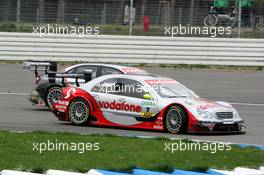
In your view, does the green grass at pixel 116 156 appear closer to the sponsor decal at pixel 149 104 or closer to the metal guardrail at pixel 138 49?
the sponsor decal at pixel 149 104

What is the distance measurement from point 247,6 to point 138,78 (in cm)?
1320

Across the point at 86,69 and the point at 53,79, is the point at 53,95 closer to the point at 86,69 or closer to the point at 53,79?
the point at 53,79

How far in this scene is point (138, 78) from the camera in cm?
1681

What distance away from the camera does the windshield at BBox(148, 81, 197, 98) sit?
649 inches

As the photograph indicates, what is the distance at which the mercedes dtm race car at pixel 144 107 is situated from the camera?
15883 mm

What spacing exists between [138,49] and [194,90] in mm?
5506

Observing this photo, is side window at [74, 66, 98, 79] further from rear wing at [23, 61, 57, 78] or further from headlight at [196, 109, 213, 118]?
headlight at [196, 109, 213, 118]

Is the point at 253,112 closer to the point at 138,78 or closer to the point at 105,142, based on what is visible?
the point at 138,78

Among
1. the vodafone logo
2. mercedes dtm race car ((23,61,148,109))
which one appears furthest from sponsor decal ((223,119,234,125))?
mercedes dtm race car ((23,61,148,109))

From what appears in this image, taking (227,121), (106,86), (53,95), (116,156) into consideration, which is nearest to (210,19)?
(53,95)

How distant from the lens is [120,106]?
16.6m

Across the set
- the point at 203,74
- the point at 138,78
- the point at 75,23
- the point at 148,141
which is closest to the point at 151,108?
the point at 138,78

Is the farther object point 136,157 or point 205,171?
point 136,157

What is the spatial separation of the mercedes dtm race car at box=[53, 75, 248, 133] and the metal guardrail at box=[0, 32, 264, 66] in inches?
464
